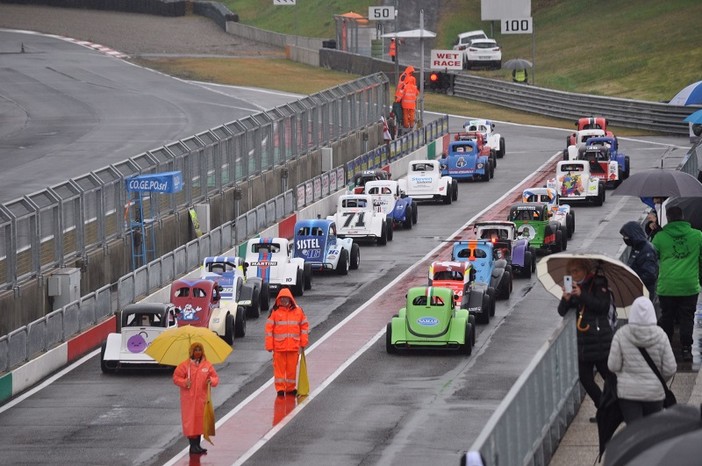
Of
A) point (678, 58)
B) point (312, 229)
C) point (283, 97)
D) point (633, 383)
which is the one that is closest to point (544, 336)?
point (312, 229)

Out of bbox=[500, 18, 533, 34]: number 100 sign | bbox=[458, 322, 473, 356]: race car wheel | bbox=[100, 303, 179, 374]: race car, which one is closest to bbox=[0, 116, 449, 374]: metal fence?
bbox=[100, 303, 179, 374]: race car

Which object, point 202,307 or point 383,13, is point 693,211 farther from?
point 383,13

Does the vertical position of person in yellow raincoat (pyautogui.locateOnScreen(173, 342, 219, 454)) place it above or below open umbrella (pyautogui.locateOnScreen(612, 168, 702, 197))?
below

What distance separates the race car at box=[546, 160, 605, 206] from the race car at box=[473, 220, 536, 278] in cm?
949

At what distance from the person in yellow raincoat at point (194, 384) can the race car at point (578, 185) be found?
2513cm

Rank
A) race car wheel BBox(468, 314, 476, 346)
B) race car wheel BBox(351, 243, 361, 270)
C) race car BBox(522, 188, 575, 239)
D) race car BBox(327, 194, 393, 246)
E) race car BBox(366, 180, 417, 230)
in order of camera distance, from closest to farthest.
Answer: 1. race car wheel BBox(468, 314, 476, 346)
2. race car wheel BBox(351, 243, 361, 270)
3. race car BBox(522, 188, 575, 239)
4. race car BBox(327, 194, 393, 246)
5. race car BBox(366, 180, 417, 230)

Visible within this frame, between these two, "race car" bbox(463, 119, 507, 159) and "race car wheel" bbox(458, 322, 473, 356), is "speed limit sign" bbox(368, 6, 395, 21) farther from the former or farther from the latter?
"race car wheel" bbox(458, 322, 473, 356)

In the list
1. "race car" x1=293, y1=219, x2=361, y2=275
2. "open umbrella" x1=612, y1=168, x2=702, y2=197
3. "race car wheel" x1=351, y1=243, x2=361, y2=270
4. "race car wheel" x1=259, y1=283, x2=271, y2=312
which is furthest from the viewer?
"race car wheel" x1=351, y1=243, x2=361, y2=270

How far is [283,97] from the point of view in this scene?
6719 cm

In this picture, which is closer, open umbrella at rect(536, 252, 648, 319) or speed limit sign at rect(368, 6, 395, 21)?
open umbrella at rect(536, 252, 648, 319)

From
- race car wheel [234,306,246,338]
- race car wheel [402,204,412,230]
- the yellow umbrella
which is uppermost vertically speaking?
the yellow umbrella

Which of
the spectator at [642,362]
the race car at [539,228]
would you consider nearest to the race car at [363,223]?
the race car at [539,228]

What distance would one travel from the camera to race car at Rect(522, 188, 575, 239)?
3573cm

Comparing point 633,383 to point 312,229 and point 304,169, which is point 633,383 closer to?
point 312,229
